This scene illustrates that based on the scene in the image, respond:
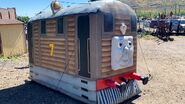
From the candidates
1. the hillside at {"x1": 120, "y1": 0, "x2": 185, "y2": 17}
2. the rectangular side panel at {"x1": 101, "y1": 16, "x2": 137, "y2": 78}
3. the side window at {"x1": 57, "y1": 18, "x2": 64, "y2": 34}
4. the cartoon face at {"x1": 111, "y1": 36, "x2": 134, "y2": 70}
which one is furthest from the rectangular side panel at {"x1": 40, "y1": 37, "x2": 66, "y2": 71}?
the hillside at {"x1": 120, "y1": 0, "x2": 185, "y2": 17}

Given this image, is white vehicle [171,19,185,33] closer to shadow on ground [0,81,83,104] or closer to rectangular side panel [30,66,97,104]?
rectangular side panel [30,66,97,104]

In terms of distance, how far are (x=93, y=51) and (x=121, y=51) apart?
1.01m

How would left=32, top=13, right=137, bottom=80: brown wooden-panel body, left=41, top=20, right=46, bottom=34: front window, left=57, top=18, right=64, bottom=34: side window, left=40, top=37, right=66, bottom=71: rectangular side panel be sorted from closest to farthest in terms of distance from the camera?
left=32, top=13, right=137, bottom=80: brown wooden-panel body, left=57, top=18, right=64, bottom=34: side window, left=40, top=37, right=66, bottom=71: rectangular side panel, left=41, top=20, right=46, bottom=34: front window

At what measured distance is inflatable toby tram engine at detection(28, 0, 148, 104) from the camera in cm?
719

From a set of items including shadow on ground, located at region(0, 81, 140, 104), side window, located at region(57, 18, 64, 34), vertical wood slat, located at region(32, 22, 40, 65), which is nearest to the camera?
shadow on ground, located at region(0, 81, 140, 104)

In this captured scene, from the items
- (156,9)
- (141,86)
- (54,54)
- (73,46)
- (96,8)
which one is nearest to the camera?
(96,8)

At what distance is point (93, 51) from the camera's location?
713 cm

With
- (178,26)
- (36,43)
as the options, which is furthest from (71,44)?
(178,26)

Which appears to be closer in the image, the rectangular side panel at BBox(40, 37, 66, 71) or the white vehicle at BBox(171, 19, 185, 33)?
the rectangular side panel at BBox(40, 37, 66, 71)

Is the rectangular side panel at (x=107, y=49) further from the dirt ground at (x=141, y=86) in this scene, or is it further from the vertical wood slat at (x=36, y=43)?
the vertical wood slat at (x=36, y=43)

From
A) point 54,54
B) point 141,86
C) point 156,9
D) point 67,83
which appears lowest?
point 141,86

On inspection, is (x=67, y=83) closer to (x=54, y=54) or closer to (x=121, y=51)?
(x=54, y=54)

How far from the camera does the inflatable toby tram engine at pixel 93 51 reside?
7.19 meters

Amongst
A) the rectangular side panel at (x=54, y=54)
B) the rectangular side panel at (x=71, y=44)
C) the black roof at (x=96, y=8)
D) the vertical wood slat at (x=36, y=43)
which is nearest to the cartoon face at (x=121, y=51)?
the black roof at (x=96, y=8)
